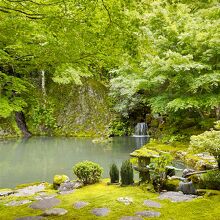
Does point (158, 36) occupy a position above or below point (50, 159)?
above

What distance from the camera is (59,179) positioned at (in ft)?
25.7

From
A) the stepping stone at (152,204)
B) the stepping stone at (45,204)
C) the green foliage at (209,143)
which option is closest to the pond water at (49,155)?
the stepping stone at (45,204)

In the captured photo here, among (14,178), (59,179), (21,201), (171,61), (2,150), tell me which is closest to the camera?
(21,201)

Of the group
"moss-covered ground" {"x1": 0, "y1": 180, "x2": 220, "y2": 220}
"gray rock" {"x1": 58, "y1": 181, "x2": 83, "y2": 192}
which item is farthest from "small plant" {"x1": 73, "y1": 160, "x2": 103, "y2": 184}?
"moss-covered ground" {"x1": 0, "y1": 180, "x2": 220, "y2": 220}

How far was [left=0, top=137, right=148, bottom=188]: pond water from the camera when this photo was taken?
10.7 meters

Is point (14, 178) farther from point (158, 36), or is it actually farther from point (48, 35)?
point (158, 36)

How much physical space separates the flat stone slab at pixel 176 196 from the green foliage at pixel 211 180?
0.55m

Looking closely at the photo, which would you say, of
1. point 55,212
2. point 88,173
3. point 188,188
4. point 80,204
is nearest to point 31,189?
point 88,173

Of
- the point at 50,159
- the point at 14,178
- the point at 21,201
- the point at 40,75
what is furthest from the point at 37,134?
the point at 21,201

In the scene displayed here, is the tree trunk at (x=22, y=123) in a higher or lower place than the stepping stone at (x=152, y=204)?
higher

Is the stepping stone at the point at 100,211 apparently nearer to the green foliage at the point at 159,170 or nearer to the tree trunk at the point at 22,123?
the green foliage at the point at 159,170

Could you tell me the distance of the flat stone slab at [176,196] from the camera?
528 cm

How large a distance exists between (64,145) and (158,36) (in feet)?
25.1

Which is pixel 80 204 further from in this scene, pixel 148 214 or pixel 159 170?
pixel 159 170
